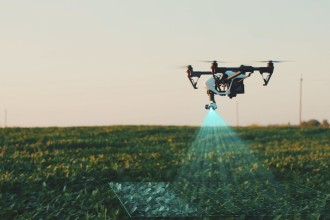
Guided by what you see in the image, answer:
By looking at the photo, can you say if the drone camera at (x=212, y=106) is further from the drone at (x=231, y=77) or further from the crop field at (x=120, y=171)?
the crop field at (x=120, y=171)

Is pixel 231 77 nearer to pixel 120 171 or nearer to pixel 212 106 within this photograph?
pixel 212 106

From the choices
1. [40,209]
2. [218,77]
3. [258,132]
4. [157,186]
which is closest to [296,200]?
[157,186]

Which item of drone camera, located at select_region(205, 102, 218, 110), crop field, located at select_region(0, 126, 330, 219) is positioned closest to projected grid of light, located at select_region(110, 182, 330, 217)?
crop field, located at select_region(0, 126, 330, 219)

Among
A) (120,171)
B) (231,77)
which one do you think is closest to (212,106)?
(231,77)

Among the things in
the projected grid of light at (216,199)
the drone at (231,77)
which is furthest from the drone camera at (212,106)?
the projected grid of light at (216,199)

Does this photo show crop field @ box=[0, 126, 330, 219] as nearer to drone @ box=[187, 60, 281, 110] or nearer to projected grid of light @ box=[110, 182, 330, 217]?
projected grid of light @ box=[110, 182, 330, 217]

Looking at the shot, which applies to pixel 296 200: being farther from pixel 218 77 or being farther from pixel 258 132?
pixel 258 132

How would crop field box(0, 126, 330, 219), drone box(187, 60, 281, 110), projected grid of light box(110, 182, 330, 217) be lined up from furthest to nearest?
crop field box(0, 126, 330, 219)
projected grid of light box(110, 182, 330, 217)
drone box(187, 60, 281, 110)
